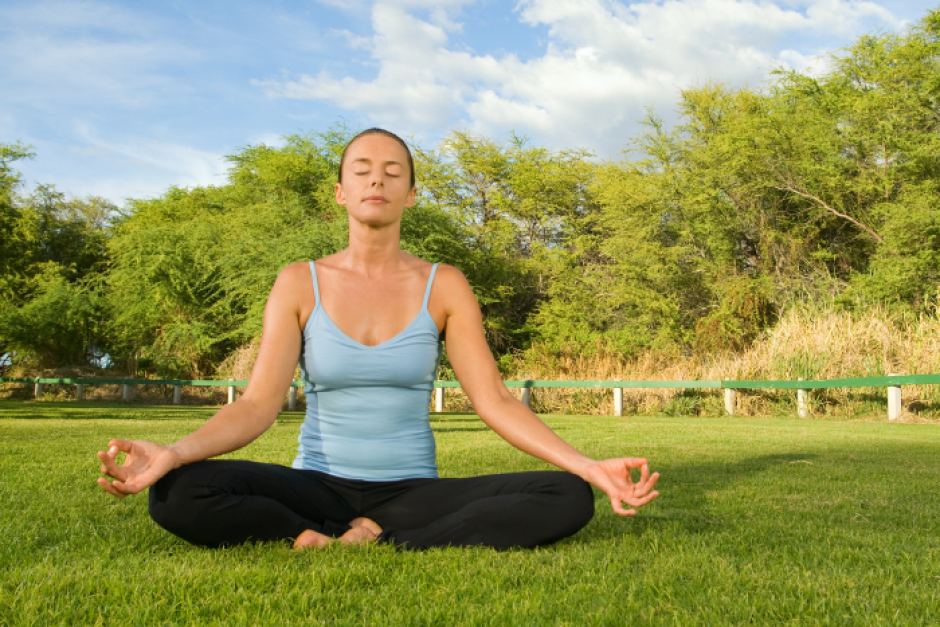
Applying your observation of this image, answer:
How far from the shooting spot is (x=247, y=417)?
2.95 m

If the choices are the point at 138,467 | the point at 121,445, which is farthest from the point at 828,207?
the point at 121,445

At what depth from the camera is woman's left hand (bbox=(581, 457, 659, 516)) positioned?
258 centimetres

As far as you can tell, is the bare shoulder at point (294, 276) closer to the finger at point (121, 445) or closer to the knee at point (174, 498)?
the knee at point (174, 498)

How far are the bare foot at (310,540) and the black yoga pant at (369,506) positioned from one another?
0.03 m

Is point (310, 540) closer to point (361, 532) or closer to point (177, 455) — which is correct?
point (361, 532)

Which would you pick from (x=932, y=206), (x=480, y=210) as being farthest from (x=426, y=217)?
(x=932, y=206)

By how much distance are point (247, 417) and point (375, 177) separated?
98 cm

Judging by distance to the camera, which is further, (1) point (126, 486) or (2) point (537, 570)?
(2) point (537, 570)

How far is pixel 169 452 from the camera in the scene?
2635mm

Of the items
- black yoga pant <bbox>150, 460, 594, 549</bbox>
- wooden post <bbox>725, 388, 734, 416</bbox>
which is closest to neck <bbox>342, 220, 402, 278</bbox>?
black yoga pant <bbox>150, 460, 594, 549</bbox>

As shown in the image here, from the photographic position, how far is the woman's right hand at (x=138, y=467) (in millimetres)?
2432

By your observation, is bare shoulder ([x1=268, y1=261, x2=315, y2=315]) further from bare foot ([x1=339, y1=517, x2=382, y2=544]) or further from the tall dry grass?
the tall dry grass

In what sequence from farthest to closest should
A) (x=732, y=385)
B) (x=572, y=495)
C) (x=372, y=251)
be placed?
1. (x=732, y=385)
2. (x=372, y=251)
3. (x=572, y=495)

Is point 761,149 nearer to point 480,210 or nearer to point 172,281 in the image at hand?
point 480,210
